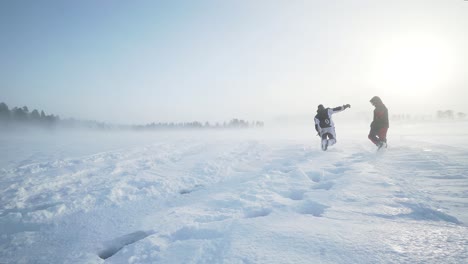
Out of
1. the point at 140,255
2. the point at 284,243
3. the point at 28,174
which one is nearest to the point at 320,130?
the point at 284,243

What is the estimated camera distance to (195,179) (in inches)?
223

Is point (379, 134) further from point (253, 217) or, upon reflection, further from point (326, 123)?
point (253, 217)

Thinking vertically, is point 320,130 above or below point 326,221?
above

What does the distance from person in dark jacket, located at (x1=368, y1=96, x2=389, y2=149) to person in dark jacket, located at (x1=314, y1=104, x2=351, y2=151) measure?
1.14 meters

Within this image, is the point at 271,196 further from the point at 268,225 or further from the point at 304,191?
the point at 268,225

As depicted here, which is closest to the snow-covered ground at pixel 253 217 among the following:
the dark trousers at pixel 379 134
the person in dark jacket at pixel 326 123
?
the dark trousers at pixel 379 134

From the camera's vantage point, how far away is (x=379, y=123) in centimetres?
841

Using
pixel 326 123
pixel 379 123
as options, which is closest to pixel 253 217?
pixel 326 123

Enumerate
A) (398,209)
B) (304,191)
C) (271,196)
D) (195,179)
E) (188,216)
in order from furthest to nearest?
(195,179)
(304,191)
(271,196)
(188,216)
(398,209)

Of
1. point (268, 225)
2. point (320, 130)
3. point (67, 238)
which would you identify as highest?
point (320, 130)

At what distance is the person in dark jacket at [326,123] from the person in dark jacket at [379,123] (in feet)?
3.73

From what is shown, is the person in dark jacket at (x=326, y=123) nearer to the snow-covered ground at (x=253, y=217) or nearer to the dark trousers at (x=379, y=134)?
the dark trousers at (x=379, y=134)

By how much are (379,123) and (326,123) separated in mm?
1995

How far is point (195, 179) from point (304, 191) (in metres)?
2.92
